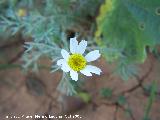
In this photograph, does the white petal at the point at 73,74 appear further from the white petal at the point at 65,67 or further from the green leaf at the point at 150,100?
the green leaf at the point at 150,100

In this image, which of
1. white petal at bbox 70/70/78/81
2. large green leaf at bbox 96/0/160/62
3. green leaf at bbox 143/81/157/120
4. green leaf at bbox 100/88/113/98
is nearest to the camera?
white petal at bbox 70/70/78/81

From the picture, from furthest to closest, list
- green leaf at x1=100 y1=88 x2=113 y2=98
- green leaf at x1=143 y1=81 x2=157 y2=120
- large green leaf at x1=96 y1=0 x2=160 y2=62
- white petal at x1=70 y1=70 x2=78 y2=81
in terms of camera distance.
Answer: green leaf at x1=100 y1=88 x2=113 y2=98 → green leaf at x1=143 y1=81 x2=157 y2=120 → large green leaf at x1=96 y1=0 x2=160 y2=62 → white petal at x1=70 y1=70 x2=78 y2=81

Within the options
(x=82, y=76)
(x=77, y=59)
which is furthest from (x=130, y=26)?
(x=77, y=59)

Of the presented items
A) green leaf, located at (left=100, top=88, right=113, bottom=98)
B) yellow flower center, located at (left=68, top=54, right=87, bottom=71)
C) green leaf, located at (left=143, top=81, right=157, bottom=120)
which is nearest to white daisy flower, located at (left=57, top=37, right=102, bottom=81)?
yellow flower center, located at (left=68, top=54, right=87, bottom=71)

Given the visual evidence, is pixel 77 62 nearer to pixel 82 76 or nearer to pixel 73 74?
pixel 73 74

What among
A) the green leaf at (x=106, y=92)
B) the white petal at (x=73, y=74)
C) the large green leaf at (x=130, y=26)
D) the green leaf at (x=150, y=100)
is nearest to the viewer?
the white petal at (x=73, y=74)

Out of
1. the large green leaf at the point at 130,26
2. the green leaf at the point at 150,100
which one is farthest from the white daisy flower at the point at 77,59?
the green leaf at the point at 150,100

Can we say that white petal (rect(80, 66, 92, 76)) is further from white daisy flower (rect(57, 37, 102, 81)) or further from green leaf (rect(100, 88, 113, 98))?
green leaf (rect(100, 88, 113, 98))
